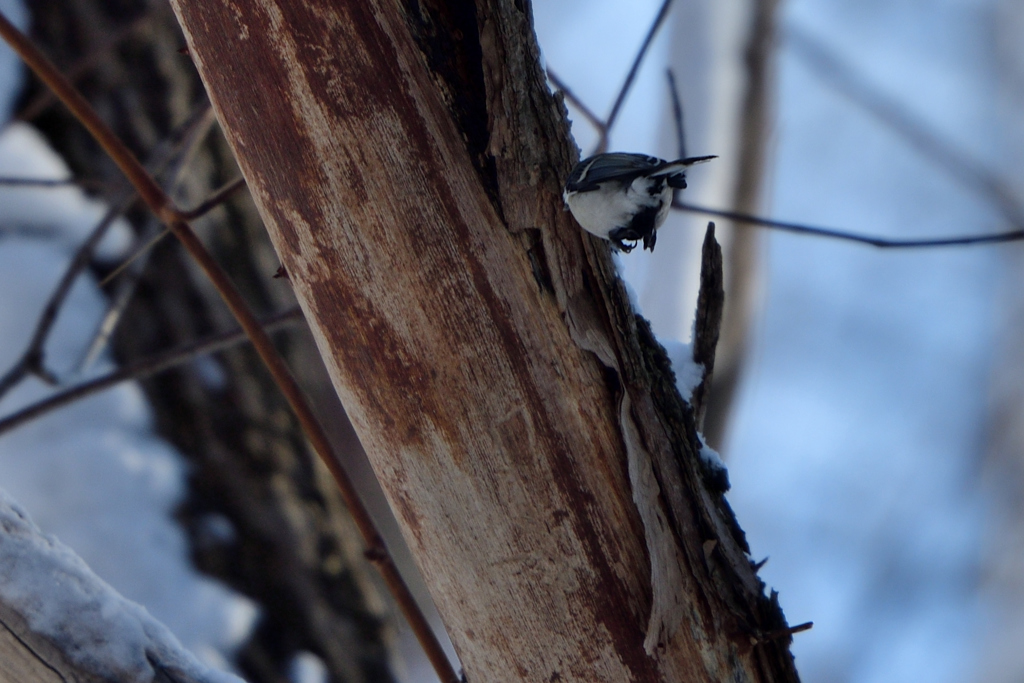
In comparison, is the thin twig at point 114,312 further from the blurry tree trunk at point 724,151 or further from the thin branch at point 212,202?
the blurry tree trunk at point 724,151

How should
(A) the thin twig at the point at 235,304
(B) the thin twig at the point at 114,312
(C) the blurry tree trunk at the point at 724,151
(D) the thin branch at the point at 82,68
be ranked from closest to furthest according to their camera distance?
(A) the thin twig at the point at 235,304 → (B) the thin twig at the point at 114,312 → (D) the thin branch at the point at 82,68 → (C) the blurry tree trunk at the point at 724,151

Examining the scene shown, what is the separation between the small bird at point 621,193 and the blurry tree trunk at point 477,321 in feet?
0.06

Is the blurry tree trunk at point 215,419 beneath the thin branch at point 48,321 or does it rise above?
above

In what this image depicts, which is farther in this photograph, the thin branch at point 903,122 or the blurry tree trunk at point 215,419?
the thin branch at point 903,122

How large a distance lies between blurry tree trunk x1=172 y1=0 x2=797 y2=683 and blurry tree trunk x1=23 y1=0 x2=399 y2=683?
0.80 m

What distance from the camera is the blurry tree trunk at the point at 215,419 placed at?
3.62 feet

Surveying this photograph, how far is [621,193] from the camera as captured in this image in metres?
0.36

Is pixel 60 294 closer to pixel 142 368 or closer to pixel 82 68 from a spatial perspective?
pixel 142 368

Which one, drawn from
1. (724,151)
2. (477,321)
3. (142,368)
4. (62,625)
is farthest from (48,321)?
(724,151)

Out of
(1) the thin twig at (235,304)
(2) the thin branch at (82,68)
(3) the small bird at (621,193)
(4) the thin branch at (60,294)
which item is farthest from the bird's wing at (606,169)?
(2) the thin branch at (82,68)

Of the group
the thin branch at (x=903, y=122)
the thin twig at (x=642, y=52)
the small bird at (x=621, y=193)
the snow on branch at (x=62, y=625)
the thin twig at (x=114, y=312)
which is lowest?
the snow on branch at (x=62, y=625)

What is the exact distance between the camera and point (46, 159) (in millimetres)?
1095

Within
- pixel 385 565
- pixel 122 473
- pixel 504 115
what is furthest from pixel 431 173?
pixel 122 473

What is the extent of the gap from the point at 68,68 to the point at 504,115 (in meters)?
0.98
